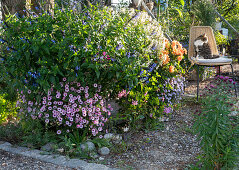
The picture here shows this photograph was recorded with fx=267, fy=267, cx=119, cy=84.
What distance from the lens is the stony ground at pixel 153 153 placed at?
7.32ft

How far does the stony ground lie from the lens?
7.32 feet

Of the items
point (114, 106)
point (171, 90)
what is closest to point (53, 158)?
point (114, 106)

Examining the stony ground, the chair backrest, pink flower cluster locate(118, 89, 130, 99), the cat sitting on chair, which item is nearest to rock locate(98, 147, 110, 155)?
the stony ground

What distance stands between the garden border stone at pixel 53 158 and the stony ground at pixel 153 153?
0.05 m

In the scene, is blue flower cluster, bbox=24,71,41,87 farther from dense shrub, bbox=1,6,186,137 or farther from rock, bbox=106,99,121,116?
rock, bbox=106,99,121,116

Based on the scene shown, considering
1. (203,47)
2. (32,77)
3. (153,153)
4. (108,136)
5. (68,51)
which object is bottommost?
(153,153)

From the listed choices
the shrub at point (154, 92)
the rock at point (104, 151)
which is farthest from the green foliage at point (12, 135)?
the shrub at point (154, 92)

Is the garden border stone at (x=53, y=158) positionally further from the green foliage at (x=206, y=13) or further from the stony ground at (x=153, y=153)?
the green foliage at (x=206, y=13)

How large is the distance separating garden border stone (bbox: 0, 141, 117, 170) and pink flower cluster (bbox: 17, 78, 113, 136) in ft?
0.95

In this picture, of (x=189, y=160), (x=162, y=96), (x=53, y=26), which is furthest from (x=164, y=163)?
(x=53, y=26)

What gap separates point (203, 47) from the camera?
4.65 m

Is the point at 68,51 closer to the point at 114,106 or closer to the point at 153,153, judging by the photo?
the point at 114,106

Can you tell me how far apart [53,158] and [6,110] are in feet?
4.07

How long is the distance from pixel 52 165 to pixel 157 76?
1503 mm
